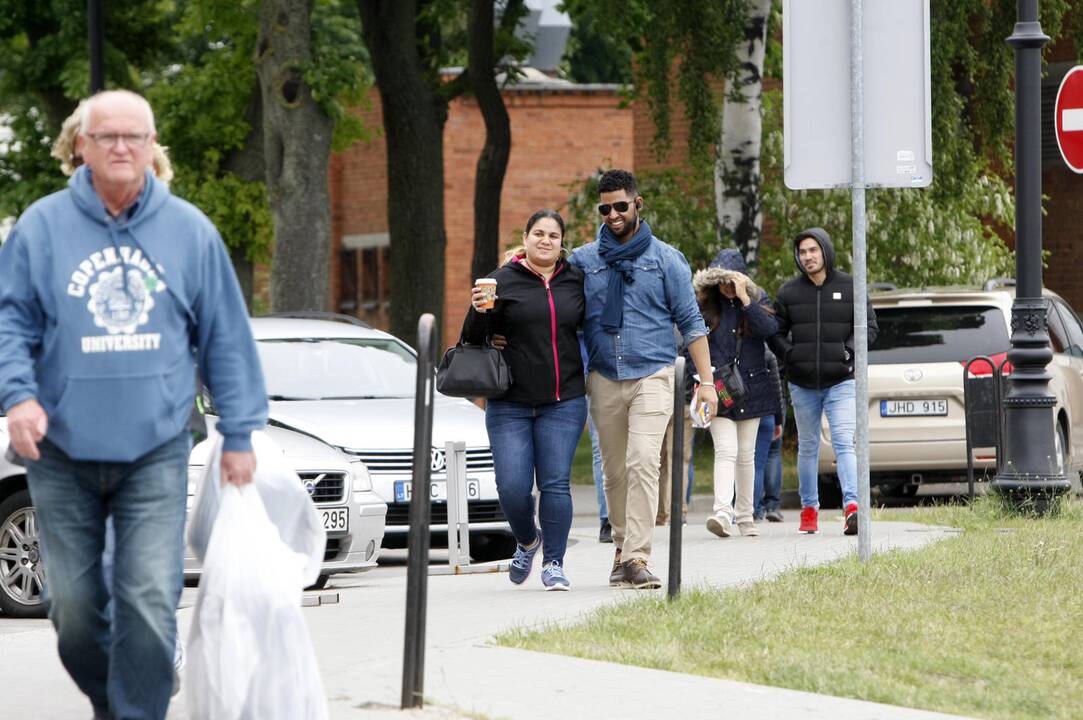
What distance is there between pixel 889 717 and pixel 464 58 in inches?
928

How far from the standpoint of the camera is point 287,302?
1881 cm

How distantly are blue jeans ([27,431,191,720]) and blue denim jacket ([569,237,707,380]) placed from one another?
4.00 meters

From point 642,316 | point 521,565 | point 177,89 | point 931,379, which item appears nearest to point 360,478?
point 521,565

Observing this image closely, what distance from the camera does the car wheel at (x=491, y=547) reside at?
11734 mm

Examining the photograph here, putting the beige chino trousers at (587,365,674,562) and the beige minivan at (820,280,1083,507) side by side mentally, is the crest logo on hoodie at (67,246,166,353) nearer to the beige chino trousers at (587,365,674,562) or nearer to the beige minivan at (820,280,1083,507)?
the beige chino trousers at (587,365,674,562)

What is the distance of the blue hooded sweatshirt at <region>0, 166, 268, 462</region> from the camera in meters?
5.02

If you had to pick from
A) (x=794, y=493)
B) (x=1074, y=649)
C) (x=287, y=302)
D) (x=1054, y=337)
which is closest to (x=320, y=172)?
(x=287, y=302)

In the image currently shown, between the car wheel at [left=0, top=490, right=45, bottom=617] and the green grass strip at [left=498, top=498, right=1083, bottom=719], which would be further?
the car wheel at [left=0, top=490, right=45, bottom=617]

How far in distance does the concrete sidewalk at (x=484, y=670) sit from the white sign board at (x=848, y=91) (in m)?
2.04

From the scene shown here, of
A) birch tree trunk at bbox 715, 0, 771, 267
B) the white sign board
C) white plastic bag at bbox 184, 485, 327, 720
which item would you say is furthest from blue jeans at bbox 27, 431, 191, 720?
birch tree trunk at bbox 715, 0, 771, 267

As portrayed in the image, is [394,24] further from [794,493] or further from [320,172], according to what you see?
[794,493]

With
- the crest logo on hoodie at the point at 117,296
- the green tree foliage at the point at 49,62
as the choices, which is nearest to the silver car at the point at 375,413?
the crest logo on hoodie at the point at 117,296

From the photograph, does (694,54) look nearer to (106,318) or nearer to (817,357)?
(817,357)

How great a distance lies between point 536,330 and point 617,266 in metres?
0.52
